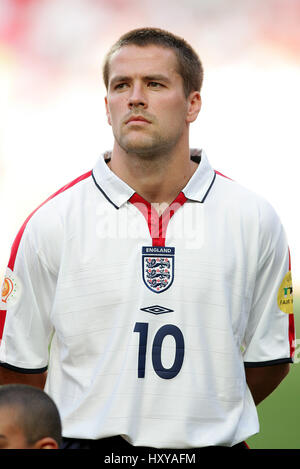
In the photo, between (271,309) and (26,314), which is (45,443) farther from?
(271,309)

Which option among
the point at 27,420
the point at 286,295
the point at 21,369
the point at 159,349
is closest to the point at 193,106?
the point at 286,295

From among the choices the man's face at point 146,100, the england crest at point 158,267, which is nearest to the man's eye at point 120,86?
the man's face at point 146,100

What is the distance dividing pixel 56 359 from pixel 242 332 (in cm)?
65

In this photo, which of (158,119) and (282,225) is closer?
(158,119)

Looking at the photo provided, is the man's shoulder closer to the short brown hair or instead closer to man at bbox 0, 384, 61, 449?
the short brown hair

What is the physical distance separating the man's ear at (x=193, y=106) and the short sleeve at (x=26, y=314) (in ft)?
2.37

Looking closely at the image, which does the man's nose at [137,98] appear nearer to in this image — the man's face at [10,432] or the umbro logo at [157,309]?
the umbro logo at [157,309]

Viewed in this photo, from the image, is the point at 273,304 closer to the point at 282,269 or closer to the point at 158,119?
the point at 282,269

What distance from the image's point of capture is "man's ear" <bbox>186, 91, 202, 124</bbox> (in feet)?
10.6

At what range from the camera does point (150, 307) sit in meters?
2.94

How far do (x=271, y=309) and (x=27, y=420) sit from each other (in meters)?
1.07
